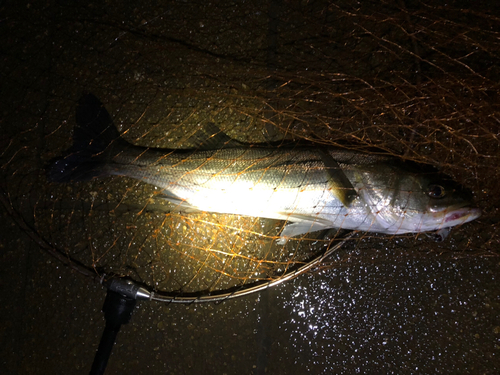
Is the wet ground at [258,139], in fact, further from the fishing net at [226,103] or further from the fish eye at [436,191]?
the fish eye at [436,191]

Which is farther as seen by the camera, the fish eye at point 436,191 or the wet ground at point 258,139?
the wet ground at point 258,139

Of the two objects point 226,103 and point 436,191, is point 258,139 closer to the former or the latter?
point 226,103

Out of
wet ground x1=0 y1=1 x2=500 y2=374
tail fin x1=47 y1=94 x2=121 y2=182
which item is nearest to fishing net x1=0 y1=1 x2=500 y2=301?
wet ground x1=0 y1=1 x2=500 y2=374

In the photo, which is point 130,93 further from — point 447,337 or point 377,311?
point 447,337

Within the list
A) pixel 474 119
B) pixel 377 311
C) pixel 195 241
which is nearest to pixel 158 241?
pixel 195 241

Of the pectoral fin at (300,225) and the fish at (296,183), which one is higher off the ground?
the fish at (296,183)

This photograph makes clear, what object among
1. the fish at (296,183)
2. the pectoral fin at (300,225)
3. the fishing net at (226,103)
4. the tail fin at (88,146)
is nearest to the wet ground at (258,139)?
the fishing net at (226,103)
